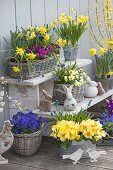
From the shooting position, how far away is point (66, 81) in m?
2.03

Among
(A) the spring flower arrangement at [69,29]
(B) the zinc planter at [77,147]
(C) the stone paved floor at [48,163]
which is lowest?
(C) the stone paved floor at [48,163]

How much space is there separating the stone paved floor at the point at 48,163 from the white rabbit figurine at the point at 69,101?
234 millimetres

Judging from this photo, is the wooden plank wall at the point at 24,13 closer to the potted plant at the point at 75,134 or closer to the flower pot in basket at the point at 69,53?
the flower pot in basket at the point at 69,53

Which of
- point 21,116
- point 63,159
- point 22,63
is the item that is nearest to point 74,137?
point 63,159

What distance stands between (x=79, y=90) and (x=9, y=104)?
38 cm

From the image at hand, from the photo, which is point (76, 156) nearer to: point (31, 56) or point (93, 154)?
point (93, 154)

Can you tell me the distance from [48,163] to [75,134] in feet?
0.62

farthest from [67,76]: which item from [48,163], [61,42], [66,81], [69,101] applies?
[48,163]

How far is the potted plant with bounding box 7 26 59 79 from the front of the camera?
1893 mm

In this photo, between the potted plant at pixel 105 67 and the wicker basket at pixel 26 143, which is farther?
the potted plant at pixel 105 67

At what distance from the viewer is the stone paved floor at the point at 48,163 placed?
1724 mm

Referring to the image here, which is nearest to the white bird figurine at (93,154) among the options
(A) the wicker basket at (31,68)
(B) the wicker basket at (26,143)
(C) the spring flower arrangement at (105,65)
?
(B) the wicker basket at (26,143)

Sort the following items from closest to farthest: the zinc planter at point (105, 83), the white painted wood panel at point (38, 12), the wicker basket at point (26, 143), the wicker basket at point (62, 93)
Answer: the wicker basket at point (26, 143), the wicker basket at point (62, 93), the white painted wood panel at point (38, 12), the zinc planter at point (105, 83)

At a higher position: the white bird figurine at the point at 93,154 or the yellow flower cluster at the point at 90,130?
the yellow flower cluster at the point at 90,130
